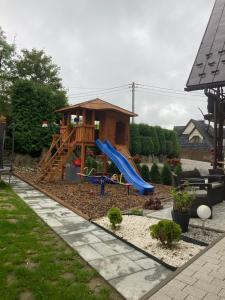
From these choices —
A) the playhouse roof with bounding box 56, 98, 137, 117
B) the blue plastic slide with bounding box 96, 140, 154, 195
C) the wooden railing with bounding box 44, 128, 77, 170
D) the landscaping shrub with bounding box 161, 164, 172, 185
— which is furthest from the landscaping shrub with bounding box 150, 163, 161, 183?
the wooden railing with bounding box 44, 128, 77, 170

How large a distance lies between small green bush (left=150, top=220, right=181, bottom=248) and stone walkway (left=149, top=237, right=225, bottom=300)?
548mm

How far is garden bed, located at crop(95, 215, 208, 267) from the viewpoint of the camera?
4402 mm

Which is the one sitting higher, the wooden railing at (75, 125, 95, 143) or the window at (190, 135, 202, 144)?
the window at (190, 135, 202, 144)

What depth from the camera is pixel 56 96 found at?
20.2 m

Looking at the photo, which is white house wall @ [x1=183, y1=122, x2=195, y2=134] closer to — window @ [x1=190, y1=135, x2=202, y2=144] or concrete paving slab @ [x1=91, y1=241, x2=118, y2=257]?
window @ [x1=190, y1=135, x2=202, y2=144]

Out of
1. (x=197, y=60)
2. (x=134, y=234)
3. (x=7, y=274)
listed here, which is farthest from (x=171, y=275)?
(x=197, y=60)

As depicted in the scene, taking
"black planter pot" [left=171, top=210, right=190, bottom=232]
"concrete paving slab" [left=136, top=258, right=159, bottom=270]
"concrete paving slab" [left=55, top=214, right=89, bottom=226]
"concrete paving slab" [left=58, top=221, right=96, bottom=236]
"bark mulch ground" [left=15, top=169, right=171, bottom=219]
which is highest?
"black planter pot" [left=171, top=210, right=190, bottom=232]

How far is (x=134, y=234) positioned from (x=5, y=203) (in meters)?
4.48

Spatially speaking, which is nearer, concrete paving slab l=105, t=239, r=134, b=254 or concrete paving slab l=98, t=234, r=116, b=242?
concrete paving slab l=105, t=239, r=134, b=254

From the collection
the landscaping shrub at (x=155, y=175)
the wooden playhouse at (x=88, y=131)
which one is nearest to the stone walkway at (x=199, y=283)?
the wooden playhouse at (x=88, y=131)

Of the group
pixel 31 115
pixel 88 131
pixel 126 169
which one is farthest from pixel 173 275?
pixel 31 115

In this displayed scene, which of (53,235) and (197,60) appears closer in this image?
(53,235)

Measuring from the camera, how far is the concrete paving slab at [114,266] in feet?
12.5

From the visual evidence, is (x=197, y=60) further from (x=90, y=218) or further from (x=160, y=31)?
(x=90, y=218)
